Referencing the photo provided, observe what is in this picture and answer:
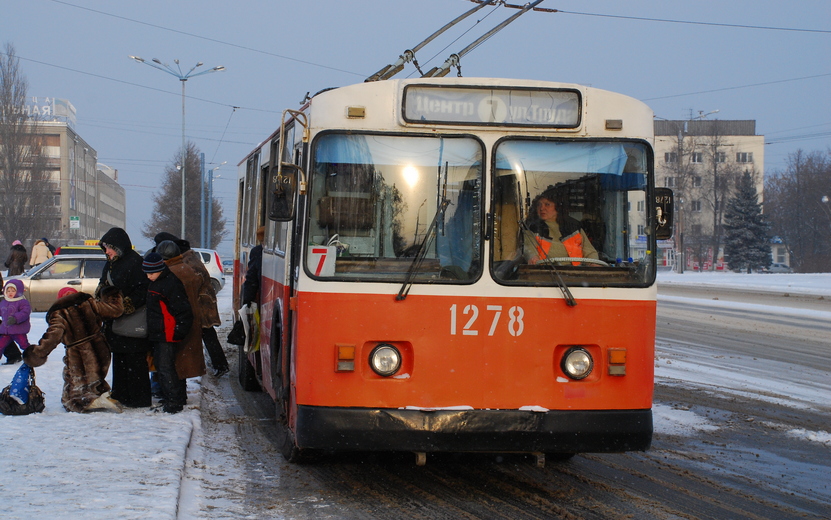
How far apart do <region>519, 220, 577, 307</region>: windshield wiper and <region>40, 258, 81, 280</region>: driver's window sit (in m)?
15.9

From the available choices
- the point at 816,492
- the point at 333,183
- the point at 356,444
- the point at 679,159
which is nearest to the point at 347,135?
the point at 333,183

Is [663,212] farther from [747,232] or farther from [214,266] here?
[747,232]

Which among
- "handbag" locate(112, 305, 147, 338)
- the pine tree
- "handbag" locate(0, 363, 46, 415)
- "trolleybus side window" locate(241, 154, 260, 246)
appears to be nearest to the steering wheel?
"handbag" locate(112, 305, 147, 338)

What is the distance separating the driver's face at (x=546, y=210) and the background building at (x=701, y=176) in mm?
59829

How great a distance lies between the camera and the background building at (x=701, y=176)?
2803 inches

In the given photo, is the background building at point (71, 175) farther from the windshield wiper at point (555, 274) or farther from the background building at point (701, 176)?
the windshield wiper at point (555, 274)

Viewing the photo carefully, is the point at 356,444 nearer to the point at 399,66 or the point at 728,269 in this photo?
the point at 399,66

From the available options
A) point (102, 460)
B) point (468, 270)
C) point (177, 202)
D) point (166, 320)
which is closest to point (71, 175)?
point (177, 202)

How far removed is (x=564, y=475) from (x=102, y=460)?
3339mm

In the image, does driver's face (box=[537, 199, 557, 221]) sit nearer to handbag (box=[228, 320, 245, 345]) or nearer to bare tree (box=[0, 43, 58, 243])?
handbag (box=[228, 320, 245, 345])

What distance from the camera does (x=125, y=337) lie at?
7980 millimetres

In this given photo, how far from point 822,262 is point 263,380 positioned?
69.4 m

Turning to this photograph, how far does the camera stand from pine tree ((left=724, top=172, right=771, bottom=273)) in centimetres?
6681

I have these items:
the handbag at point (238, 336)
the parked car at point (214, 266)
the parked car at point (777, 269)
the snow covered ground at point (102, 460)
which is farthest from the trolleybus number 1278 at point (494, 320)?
the parked car at point (777, 269)
